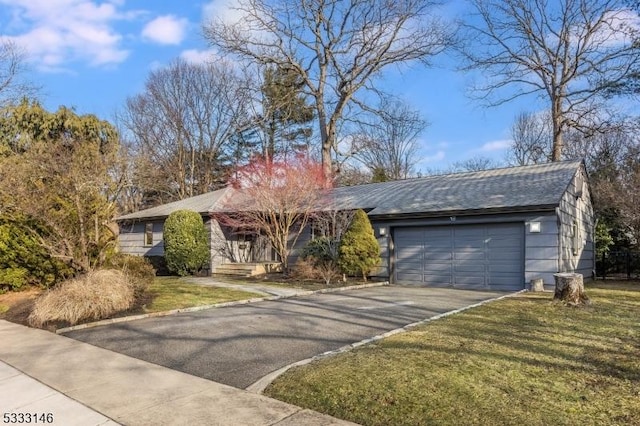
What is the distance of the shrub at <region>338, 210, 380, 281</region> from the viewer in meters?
14.6

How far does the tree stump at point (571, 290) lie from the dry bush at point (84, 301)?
8.96m

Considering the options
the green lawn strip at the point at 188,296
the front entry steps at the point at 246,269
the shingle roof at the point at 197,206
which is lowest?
the green lawn strip at the point at 188,296

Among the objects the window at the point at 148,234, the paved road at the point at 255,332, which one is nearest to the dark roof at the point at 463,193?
the window at the point at 148,234

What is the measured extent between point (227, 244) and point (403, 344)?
14807mm

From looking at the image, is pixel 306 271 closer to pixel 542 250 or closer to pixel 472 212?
pixel 472 212

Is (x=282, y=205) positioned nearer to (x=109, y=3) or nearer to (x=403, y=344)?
(x=109, y=3)

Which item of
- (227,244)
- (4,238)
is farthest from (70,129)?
(4,238)

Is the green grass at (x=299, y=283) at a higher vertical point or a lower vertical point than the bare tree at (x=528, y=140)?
lower

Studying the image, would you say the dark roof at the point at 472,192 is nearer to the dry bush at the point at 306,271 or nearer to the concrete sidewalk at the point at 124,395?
the dry bush at the point at 306,271

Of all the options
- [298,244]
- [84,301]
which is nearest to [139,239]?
[298,244]

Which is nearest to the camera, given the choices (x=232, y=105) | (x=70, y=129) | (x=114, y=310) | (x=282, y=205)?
(x=114, y=310)

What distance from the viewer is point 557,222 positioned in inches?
487

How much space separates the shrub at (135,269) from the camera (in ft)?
34.4

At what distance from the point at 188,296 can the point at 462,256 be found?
8305 millimetres
